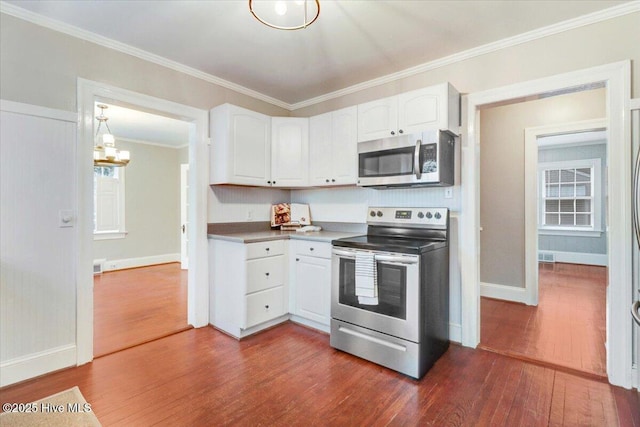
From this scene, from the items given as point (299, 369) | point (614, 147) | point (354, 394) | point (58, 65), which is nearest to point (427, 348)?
point (354, 394)

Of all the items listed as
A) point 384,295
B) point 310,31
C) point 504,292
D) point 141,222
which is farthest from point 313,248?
point 141,222

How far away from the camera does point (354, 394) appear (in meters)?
2.01

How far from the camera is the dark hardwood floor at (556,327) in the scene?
2453 mm

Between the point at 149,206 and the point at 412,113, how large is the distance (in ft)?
19.0

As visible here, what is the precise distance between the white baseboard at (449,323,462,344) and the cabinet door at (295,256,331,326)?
1113mm

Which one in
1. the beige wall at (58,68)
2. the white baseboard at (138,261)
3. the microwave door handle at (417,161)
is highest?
the beige wall at (58,68)

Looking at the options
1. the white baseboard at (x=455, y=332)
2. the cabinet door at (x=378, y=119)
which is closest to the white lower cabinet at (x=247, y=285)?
the cabinet door at (x=378, y=119)

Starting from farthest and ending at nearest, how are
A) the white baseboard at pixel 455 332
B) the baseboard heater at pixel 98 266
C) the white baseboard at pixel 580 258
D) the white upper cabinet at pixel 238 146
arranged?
the white baseboard at pixel 580 258, the baseboard heater at pixel 98 266, the white upper cabinet at pixel 238 146, the white baseboard at pixel 455 332

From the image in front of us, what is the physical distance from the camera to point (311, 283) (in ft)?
9.89

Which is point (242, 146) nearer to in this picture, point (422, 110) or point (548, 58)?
point (422, 110)

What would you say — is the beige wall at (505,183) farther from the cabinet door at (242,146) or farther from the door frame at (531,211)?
the cabinet door at (242,146)

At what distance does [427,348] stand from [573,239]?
20.8 ft

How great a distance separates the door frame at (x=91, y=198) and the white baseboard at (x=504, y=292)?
350cm

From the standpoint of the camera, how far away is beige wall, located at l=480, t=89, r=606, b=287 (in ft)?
12.4
